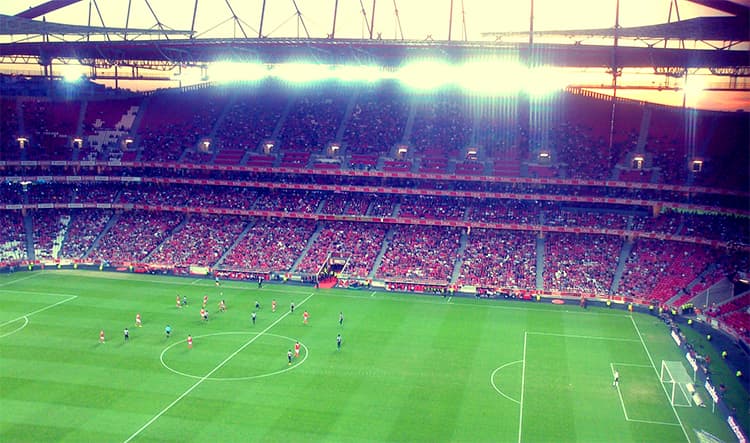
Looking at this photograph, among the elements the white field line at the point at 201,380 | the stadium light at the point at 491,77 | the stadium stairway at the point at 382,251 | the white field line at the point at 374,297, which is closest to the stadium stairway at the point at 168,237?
the white field line at the point at 374,297

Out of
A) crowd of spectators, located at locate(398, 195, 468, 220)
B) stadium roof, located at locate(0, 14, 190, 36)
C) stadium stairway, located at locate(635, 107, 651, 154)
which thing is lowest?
crowd of spectators, located at locate(398, 195, 468, 220)

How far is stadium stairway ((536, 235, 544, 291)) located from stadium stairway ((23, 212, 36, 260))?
1732 inches

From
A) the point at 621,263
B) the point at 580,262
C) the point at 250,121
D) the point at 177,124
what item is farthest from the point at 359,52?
the point at 621,263

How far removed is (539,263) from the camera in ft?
187

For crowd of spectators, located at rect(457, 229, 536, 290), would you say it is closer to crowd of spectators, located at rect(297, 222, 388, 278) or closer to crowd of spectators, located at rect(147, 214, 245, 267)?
crowd of spectators, located at rect(297, 222, 388, 278)

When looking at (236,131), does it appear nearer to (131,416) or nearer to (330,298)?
(330,298)

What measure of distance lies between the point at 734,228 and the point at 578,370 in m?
23.3

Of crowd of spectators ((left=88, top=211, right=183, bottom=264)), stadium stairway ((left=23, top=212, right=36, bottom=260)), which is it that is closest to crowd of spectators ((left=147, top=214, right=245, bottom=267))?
crowd of spectators ((left=88, top=211, right=183, bottom=264))

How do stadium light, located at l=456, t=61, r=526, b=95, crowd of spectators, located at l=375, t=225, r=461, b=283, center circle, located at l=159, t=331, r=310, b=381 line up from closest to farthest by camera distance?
center circle, located at l=159, t=331, r=310, b=381, crowd of spectators, located at l=375, t=225, r=461, b=283, stadium light, located at l=456, t=61, r=526, b=95

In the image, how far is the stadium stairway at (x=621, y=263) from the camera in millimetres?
53625

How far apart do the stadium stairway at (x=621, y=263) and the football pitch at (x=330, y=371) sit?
147 inches

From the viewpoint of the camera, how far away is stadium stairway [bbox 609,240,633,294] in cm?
5362

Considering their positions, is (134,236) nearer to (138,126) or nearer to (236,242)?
(236,242)

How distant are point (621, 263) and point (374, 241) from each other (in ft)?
68.3
